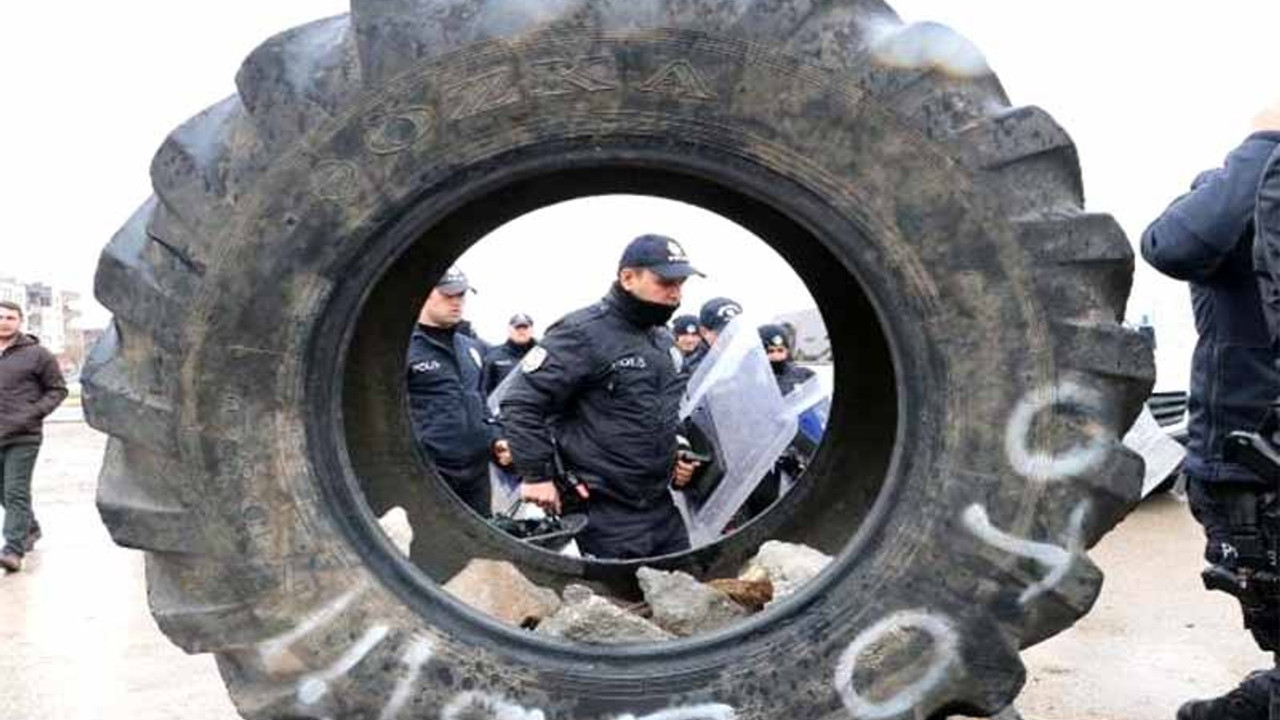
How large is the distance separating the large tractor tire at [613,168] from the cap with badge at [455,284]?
3.63m

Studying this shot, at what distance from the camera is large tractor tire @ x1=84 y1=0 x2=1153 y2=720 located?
2303mm

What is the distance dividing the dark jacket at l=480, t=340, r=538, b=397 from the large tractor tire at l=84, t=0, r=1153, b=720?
5897mm

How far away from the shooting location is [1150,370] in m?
2.38

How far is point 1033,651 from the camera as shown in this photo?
5520 mm

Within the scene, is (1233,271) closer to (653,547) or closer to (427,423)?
(653,547)

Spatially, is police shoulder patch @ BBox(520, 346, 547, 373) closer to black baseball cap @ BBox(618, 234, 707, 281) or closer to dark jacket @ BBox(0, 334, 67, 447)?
black baseball cap @ BBox(618, 234, 707, 281)

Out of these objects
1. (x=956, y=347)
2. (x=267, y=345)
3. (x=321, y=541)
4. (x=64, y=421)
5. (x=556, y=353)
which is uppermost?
(x=956, y=347)

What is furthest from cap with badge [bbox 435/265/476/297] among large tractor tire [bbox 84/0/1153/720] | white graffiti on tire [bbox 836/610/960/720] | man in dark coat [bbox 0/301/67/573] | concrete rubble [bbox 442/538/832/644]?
man in dark coat [bbox 0/301/67/573]

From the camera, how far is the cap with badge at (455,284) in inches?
240

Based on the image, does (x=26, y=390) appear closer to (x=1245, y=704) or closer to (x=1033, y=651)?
(x=1033, y=651)

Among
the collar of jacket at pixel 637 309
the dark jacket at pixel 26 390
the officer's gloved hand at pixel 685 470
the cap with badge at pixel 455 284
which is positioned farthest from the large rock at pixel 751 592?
the dark jacket at pixel 26 390

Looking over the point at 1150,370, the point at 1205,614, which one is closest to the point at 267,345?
the point at 1150,370

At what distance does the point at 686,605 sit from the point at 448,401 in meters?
3.07

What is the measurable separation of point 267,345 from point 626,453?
2533 millimetres
